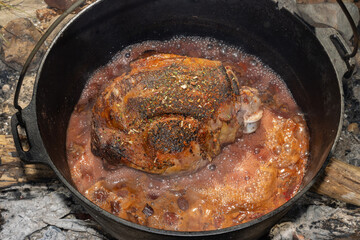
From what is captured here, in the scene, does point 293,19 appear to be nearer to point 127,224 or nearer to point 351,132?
point 351,132

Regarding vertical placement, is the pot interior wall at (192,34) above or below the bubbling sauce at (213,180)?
above

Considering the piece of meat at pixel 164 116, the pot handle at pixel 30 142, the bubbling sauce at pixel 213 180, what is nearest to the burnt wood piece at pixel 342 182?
the bubbling sauce at pixel 213 180

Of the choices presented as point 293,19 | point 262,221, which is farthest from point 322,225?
point 293,19

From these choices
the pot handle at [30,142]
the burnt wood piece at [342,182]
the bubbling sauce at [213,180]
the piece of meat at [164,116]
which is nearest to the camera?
the pot handle at [30,142]

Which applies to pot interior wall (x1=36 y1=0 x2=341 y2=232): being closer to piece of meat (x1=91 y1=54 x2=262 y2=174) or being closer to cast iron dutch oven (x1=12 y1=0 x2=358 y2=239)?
cast iron dutch oven (x1=12 y1=0 x2=358 y2=239)

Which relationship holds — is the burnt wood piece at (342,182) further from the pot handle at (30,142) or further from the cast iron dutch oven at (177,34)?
the pot handle at (30,142)

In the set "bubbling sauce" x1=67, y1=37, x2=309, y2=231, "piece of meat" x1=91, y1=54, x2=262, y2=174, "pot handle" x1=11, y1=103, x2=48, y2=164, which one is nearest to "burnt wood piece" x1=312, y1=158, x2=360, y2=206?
"bubbling sauce" x1=67, y1=37, x2=309, y2=231
